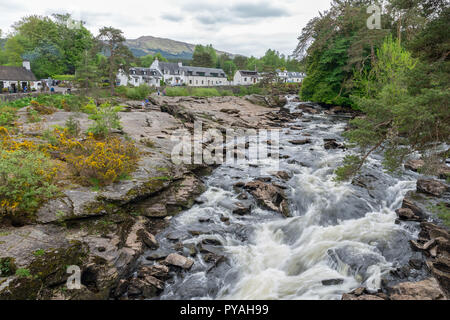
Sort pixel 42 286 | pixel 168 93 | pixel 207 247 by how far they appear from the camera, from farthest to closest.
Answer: pixel 168 93 < pixel 207 247 < pixel 42 286

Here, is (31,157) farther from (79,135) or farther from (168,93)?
(168,93)

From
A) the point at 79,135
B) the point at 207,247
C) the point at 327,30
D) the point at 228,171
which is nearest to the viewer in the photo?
the point at 207,247

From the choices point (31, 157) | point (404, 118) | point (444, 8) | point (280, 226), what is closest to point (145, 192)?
point (31, 157)

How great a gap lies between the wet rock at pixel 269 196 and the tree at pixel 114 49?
106ft

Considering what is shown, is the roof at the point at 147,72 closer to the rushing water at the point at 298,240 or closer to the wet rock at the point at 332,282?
the rushing water at the point at 298,240

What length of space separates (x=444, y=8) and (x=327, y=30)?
31519 millimetres

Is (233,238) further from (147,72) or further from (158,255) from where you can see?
(147,72)

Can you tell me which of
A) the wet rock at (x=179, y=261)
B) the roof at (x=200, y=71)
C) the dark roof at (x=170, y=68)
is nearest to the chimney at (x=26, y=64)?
the dark roof at (x=170, y=68)

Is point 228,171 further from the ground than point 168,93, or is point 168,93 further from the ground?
point 168,93

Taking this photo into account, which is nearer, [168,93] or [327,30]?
[327,30]

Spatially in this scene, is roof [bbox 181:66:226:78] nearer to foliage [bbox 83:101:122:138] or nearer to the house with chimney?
the house with chimney

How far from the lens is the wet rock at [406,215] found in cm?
1029

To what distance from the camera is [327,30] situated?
35.7 meters

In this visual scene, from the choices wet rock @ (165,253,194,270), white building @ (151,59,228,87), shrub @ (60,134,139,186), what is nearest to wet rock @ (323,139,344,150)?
shrub @ (60,134,139,186)
